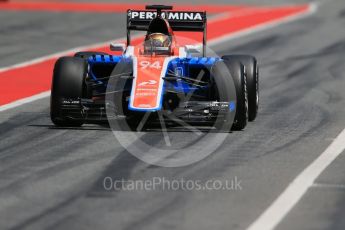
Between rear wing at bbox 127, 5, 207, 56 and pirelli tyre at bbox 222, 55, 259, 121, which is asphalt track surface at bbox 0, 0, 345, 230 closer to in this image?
pirelli tyre at bbox 222, 55, 259, 121

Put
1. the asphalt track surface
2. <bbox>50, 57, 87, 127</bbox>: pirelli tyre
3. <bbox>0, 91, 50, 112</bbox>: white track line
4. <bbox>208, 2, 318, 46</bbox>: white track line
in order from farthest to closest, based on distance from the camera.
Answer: <bbox>208, 2, 318, 46</bbox>: white track line
<bbox>0, 91, 50, 112</bbox>: white track line
<bbox>50, 57, 87, 127</bbox>: pirelli tyre
the asphalt track surface

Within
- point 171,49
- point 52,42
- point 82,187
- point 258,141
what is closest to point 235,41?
point 52,42

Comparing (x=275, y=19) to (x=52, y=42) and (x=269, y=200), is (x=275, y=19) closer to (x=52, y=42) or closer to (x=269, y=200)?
(x=52, y=42)

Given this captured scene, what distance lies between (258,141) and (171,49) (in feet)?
8.11

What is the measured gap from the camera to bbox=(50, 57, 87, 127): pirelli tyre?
44.5 ft

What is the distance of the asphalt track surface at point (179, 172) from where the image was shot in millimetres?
8891

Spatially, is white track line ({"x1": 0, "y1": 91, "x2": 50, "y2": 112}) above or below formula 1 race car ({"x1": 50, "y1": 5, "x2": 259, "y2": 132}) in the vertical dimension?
below

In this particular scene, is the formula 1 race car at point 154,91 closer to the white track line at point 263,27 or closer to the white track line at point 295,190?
the white track line at point 295,190

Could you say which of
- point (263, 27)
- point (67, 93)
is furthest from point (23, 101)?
point (263, 27)

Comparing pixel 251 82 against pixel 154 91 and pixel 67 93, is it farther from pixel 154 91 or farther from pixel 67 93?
pixel 67 93

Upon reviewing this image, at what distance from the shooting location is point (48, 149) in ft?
39.8

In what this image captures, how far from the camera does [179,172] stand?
35.8 ft

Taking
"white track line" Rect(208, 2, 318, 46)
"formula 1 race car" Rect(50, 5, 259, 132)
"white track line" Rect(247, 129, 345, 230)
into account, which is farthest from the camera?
"white track line" Rect(208, 2, 318, 46)

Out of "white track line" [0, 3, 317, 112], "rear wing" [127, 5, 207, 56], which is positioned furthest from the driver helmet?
"white track line" [0, 3, 317, 112]
